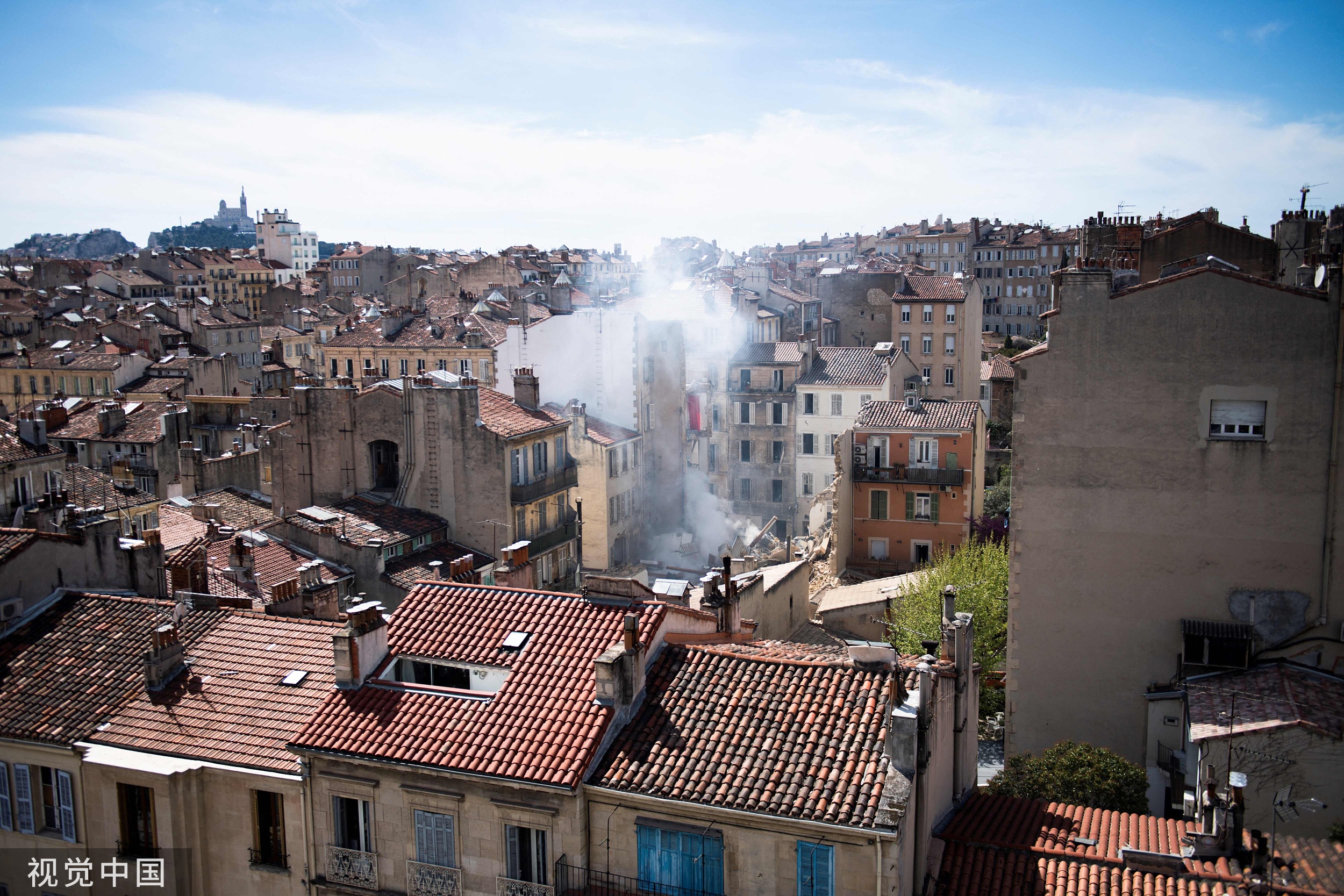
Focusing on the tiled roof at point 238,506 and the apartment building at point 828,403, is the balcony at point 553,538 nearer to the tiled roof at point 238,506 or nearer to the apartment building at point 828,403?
the tiled roof at point 238,506

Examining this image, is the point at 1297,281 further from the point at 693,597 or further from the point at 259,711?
the point at 259,711

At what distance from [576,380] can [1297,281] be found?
31594 millimetres

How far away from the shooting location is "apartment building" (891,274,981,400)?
66188mm

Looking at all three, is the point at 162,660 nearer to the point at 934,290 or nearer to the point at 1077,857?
the point at 1077,857

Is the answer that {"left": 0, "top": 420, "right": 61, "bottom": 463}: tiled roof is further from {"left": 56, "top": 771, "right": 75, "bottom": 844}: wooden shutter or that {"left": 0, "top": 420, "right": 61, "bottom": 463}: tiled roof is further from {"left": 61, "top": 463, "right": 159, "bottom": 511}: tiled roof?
{"left": 56, "top": 771, "right": 75, "bottom": 844}: wooden shutter

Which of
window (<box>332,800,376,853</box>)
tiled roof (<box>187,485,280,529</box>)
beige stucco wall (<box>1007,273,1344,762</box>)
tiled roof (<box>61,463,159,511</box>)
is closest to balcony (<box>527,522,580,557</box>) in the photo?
tiled roof (<box>187,485,280,529</box>)

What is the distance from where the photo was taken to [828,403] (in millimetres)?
52781

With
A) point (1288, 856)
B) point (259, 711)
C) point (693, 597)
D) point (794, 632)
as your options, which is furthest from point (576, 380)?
point (1288, 856)

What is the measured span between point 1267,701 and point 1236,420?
5485 mm

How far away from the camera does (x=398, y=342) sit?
61.2m

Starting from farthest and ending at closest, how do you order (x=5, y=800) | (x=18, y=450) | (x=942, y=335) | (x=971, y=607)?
1. (x=942, y=335)
2. (x=971, y=607)
3. (x=18, y=450)
4. (x=5, y=800)

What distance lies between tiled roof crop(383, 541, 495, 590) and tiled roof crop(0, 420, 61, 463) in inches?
357

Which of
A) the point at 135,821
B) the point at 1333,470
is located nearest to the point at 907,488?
the point at 1333,470

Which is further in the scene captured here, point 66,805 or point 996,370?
point 996,370
